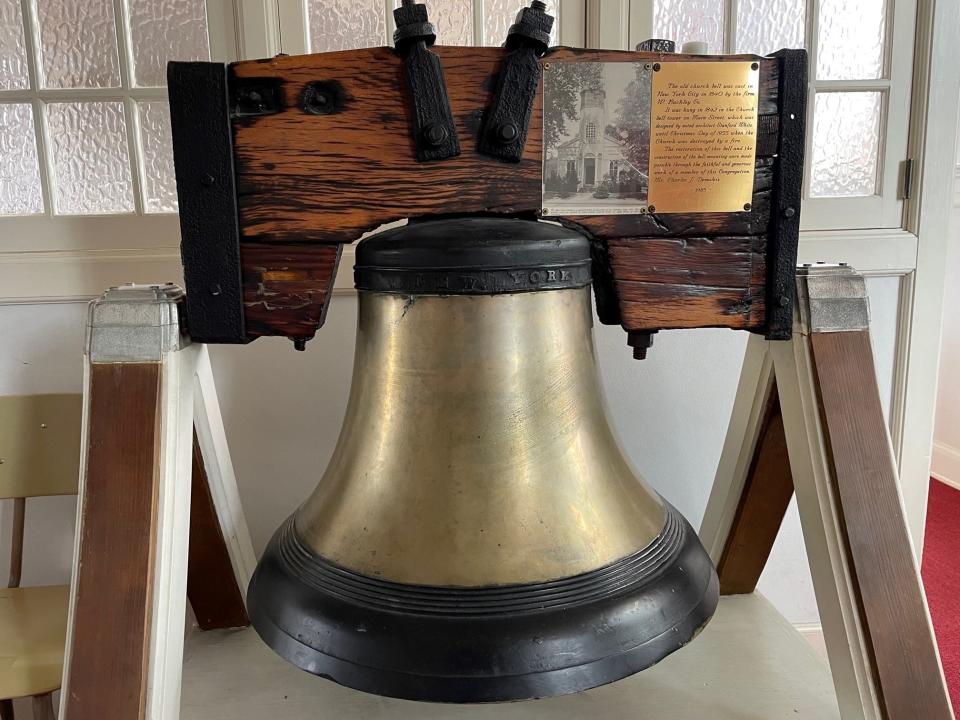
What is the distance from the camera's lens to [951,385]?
10.7ft

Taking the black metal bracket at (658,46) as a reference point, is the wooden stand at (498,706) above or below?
below

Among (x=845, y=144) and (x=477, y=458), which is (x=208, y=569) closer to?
(x=477, y=458)

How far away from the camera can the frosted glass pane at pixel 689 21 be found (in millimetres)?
1336

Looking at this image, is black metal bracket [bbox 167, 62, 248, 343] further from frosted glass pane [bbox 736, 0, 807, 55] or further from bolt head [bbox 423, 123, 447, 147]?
frosted glass pane [bbox 736, 0, 807, 55]

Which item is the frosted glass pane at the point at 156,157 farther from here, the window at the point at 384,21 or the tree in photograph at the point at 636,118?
the tree in photograph at the point at 636,118

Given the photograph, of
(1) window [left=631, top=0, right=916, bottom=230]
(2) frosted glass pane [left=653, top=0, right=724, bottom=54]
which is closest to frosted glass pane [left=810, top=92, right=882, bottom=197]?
(1) window [left=631, top=0, right=916, bottom=230]

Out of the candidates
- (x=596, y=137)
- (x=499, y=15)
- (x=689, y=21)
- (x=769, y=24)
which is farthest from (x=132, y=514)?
(x=769, y=24)

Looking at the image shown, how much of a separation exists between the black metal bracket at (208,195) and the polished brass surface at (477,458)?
0.50ft

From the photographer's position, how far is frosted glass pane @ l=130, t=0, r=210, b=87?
129 cm

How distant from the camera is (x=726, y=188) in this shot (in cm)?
78

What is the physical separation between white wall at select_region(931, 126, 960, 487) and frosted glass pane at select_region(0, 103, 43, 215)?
11.3 feet

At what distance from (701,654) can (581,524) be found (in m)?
0.49

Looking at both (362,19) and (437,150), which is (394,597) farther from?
(362,19)

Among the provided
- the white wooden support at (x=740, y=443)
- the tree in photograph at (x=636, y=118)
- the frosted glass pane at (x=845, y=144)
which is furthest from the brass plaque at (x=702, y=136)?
the frosted glass pane at (x=845, y=144)
